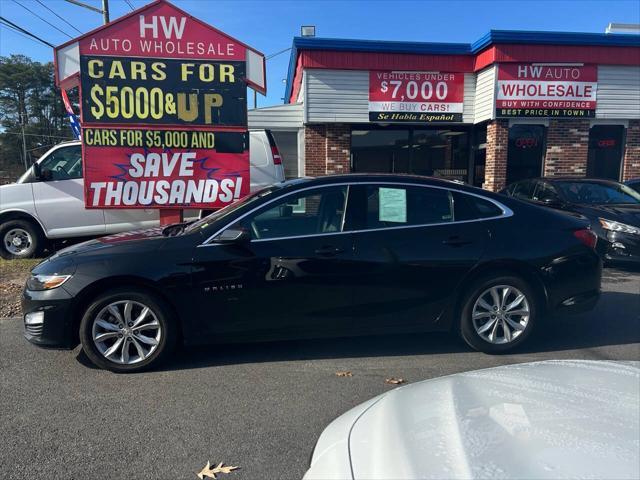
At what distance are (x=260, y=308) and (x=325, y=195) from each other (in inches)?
44.2

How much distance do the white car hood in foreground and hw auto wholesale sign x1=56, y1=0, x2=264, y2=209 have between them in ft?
18.2

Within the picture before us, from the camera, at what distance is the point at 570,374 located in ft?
7.05

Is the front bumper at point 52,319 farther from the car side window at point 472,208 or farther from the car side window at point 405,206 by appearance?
the car side window at point 472,208

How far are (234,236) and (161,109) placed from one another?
3639mm

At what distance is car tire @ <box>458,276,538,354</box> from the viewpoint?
4379 millimetres

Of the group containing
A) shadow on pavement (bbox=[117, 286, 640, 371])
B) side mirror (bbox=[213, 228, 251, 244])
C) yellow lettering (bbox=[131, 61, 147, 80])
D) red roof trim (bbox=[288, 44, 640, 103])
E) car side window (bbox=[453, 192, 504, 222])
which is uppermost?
red roof trim (bbox=[288, 44, 640, 103])

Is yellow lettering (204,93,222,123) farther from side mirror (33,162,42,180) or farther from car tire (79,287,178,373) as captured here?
car tire (79,287,178,373)

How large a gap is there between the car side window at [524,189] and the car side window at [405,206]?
215 inches

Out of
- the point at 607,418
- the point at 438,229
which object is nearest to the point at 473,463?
the point at 607,418

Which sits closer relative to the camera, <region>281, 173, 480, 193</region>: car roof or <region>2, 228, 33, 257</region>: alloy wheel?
<region>281, 173, 480, 193</region>: car roof

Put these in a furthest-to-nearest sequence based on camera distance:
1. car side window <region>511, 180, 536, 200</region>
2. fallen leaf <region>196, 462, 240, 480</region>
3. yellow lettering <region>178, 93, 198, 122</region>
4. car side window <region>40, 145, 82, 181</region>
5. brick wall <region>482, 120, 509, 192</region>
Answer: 1. brick wall <region>482, 120, 509, 192</region>
2. car side window <region>511, 180, 536, 200</region>
3. car side window <region>40, 145, 82, 181</region>
4. yellow lettering <region>178, 93, 198, 122</region>
5. fallen leaf <region>196, 462, 240, 480</region>

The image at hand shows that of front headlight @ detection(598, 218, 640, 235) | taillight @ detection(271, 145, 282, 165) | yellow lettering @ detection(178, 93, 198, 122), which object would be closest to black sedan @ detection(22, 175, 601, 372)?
yellow lettering @ detection(178, 93, 198, 122)

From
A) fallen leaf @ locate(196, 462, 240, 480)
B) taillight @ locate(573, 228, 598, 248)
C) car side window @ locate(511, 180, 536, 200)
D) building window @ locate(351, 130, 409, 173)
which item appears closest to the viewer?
fallen leaf @ locate(196, 462, 240, 480)

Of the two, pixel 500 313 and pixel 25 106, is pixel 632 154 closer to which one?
pixel 500 313
